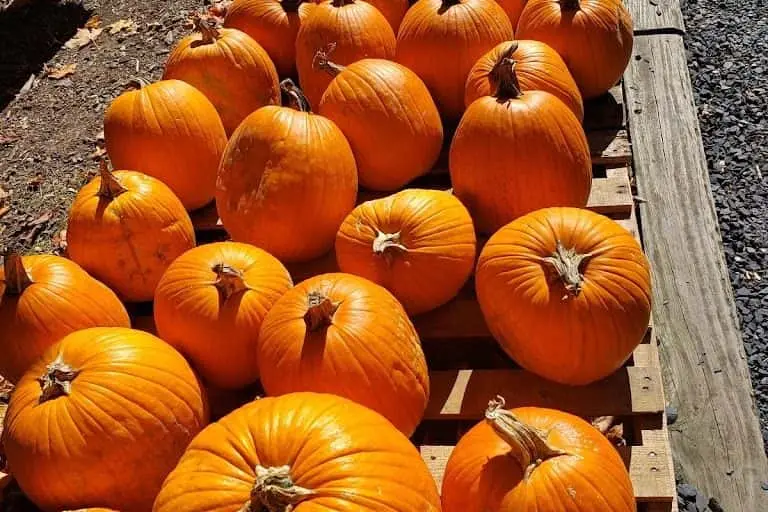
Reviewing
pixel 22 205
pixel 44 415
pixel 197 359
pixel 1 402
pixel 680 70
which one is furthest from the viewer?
pixel 22 205

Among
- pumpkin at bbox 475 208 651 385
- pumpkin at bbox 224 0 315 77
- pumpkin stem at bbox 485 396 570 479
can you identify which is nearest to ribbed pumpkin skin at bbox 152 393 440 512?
pumpkin stem at bbox 485 396 570 479

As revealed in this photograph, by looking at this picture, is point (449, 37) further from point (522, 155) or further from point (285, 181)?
point (285, 181)

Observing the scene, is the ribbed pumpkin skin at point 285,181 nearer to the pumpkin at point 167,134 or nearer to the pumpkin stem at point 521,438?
the pumpkin at point 167,134

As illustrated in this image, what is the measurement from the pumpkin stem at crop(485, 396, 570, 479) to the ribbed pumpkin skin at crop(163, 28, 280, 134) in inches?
76.5

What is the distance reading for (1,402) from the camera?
8.86 feet

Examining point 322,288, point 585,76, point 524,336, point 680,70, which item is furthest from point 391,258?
point 680,70

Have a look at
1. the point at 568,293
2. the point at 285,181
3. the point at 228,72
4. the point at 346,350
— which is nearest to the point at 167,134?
the point at 228,72

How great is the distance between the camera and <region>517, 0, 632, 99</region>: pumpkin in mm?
2953

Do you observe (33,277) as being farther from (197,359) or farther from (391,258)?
(391,258)

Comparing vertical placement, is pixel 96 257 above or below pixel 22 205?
below

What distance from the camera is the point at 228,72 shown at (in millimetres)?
3012

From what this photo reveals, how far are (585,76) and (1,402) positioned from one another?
2.59 m

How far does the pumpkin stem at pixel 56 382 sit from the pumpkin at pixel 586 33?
2.18 metres

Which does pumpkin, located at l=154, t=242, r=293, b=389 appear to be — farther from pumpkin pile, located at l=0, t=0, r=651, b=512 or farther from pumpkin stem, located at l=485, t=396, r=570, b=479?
pumpkin stem, located at l=485, t=396, r=570, b=479
